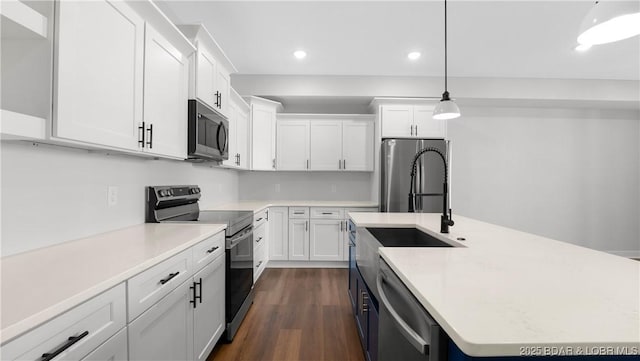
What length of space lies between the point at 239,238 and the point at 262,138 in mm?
2110

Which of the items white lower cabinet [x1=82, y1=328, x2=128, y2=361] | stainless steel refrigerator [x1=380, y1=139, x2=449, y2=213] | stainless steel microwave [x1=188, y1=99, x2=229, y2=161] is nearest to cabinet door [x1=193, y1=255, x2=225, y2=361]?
white lower cabinet [x1=82, y1=328, x2=128, y2=361]

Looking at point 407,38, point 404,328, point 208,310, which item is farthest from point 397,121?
point 404,328

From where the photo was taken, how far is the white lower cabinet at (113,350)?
2.80ft

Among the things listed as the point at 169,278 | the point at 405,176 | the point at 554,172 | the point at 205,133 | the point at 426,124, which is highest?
the point at 426,124

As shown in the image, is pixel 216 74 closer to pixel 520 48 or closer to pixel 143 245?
pixel 143 245

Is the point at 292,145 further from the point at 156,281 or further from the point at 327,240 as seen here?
the point at 156,281

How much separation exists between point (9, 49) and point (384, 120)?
360 cm

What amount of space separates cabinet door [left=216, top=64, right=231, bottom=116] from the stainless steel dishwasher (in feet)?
6.84

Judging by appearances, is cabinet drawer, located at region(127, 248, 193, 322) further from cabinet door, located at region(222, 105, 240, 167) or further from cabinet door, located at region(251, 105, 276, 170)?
cabinet door, located at region(251, 105, 276, 170)

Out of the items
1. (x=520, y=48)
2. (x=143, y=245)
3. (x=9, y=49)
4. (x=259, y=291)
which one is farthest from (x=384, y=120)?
(x=9, y=49)

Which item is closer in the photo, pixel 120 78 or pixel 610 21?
pixel 610 21

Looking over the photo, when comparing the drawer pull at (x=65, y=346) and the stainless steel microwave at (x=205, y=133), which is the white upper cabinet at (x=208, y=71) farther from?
the drawer pull at (x=65, y=346)

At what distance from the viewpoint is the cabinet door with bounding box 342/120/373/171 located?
429cm

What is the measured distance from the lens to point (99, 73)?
4.15 feet
